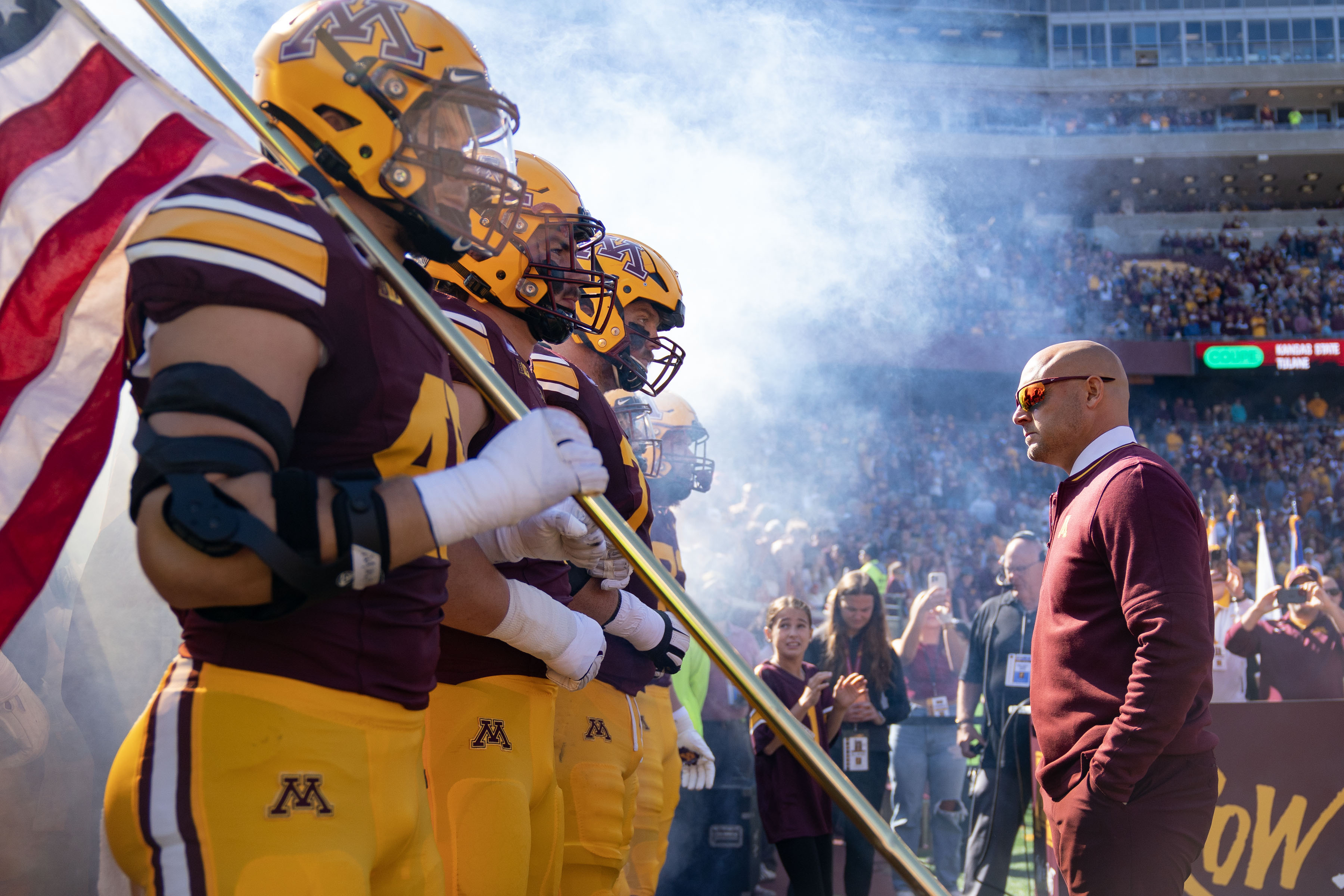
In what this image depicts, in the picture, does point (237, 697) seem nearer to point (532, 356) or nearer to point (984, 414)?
point (532, 356)

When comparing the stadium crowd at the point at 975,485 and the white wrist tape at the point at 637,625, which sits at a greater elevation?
the stadium crowd at the point at 975,485

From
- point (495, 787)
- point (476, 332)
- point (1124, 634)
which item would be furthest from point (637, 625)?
point (1124, 634)

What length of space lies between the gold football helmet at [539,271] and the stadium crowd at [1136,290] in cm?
2095

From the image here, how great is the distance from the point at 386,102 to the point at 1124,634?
2147 mm

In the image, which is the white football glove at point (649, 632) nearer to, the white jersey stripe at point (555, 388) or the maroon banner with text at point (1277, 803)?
the white jersey stripe at point (555, 388)

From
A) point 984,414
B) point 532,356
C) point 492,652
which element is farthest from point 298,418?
point 984,414

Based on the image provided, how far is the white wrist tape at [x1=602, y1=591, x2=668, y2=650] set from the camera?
3.14 meters

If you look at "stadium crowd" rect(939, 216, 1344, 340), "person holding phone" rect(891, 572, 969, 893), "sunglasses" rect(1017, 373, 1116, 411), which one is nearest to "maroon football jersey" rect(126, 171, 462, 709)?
"sunglasses" rect(1017, 373, 1116, 411)

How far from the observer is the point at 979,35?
29141 millimetres

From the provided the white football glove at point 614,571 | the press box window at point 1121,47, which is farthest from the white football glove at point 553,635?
the press box window at point 1121,47

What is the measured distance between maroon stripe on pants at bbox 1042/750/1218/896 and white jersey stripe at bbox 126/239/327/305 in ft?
7.36

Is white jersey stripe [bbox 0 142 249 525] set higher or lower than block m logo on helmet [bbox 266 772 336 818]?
higher

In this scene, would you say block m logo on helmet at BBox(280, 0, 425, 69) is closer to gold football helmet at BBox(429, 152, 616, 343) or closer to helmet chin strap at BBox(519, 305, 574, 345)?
gold football helmet at BBox(429, 152, 616, 343)

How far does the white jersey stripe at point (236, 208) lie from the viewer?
149 centimetres
